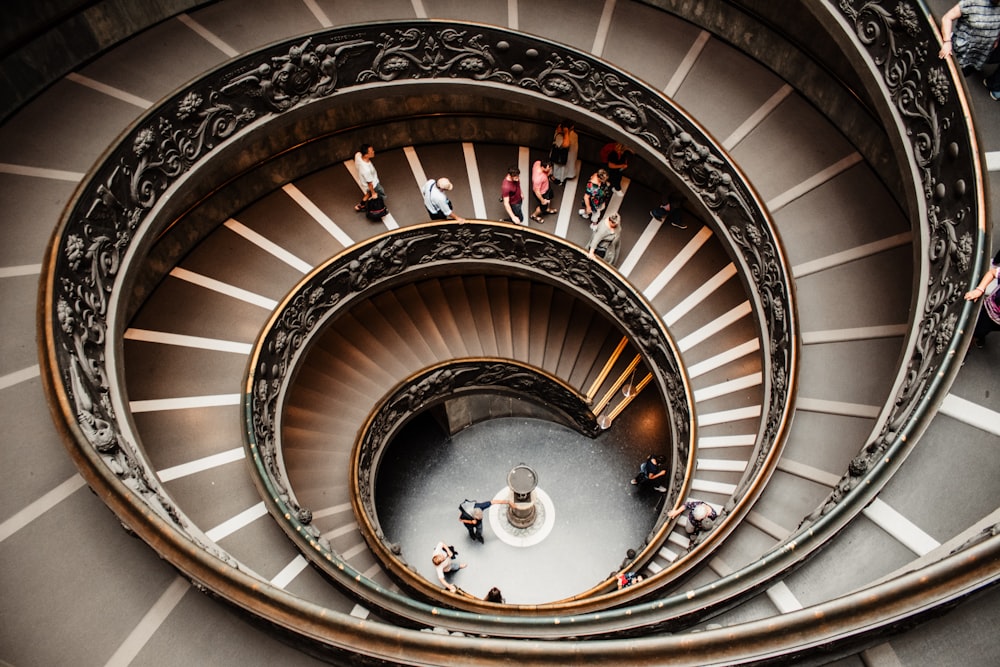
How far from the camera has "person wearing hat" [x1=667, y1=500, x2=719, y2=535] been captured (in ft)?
28.5

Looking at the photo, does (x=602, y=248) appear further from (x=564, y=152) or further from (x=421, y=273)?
(x=421, y=273)

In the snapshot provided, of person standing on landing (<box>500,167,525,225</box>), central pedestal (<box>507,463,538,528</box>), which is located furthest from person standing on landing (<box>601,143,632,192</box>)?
central pedestal (<box>507,463,538,528</box>)

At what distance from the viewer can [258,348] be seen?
8.98 metres

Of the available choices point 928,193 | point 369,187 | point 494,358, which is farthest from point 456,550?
point 928,193

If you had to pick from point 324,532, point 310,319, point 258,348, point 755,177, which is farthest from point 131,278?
point 755,177

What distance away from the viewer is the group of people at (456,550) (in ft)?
38.0

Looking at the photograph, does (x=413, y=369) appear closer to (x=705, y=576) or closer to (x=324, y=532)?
(x=324, y=532)

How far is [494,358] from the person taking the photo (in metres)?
13.1

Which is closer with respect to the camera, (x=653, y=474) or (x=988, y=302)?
(x=988, y=302)

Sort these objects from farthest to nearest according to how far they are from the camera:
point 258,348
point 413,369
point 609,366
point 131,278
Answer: point 609,366
point 413,369
point 258,348
point 131,278

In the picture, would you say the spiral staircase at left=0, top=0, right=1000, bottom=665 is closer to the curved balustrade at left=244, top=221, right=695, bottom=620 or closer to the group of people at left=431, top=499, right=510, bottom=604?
the curved balustrade at left=244, top=221, right=695, bottom=620

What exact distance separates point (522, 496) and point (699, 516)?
4128 millimetres

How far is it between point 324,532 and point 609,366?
21.3ft

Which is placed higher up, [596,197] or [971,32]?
[596,197]
